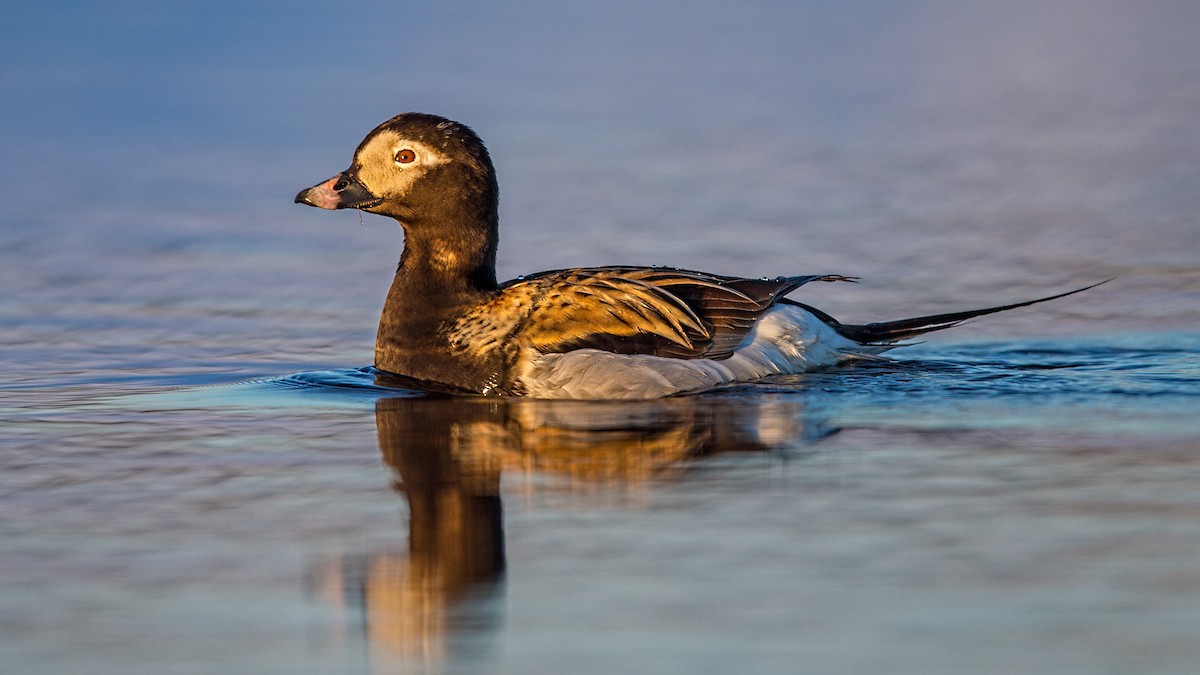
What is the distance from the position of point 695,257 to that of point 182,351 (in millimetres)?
3371

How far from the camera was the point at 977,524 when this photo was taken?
478 centimetres

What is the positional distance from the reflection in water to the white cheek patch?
1.31 metres

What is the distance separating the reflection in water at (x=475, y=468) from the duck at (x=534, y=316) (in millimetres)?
233

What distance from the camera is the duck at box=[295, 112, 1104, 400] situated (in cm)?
763

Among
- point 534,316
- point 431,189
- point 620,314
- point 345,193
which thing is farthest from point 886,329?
point 345,193

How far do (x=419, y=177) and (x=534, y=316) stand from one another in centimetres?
98

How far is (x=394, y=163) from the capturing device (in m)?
8.32

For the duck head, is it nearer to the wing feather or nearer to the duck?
the duck

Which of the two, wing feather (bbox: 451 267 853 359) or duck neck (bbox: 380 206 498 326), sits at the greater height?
duck neck (bbox: 380 206 498 326)

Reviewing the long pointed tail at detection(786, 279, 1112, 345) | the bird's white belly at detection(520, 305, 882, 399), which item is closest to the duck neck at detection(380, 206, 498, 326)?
the bird's white belly at detection(520, 305, 882, 399)

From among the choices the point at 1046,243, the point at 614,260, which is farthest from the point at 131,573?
the point at 1046,243

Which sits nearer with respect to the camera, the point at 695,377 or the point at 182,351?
the point at 695,377

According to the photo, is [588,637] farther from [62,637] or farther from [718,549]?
[62,637]

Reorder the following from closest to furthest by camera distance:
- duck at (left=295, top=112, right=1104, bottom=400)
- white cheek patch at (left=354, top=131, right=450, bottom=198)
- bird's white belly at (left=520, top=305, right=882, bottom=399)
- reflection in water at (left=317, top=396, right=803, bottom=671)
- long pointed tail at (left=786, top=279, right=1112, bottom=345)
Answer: reflection in water at (left=317, top=396, right=803, bottom=671) → bird's white belly at (left=520, top=305, right=882, bottom=399) → duck at (left=295, top=112, right=1104, bottom=400) → white cheek patch at (left=354, top=131, right=450, bottom=198) → long pointed tail at (left=786, top=279, right=1112, bottom=345)
